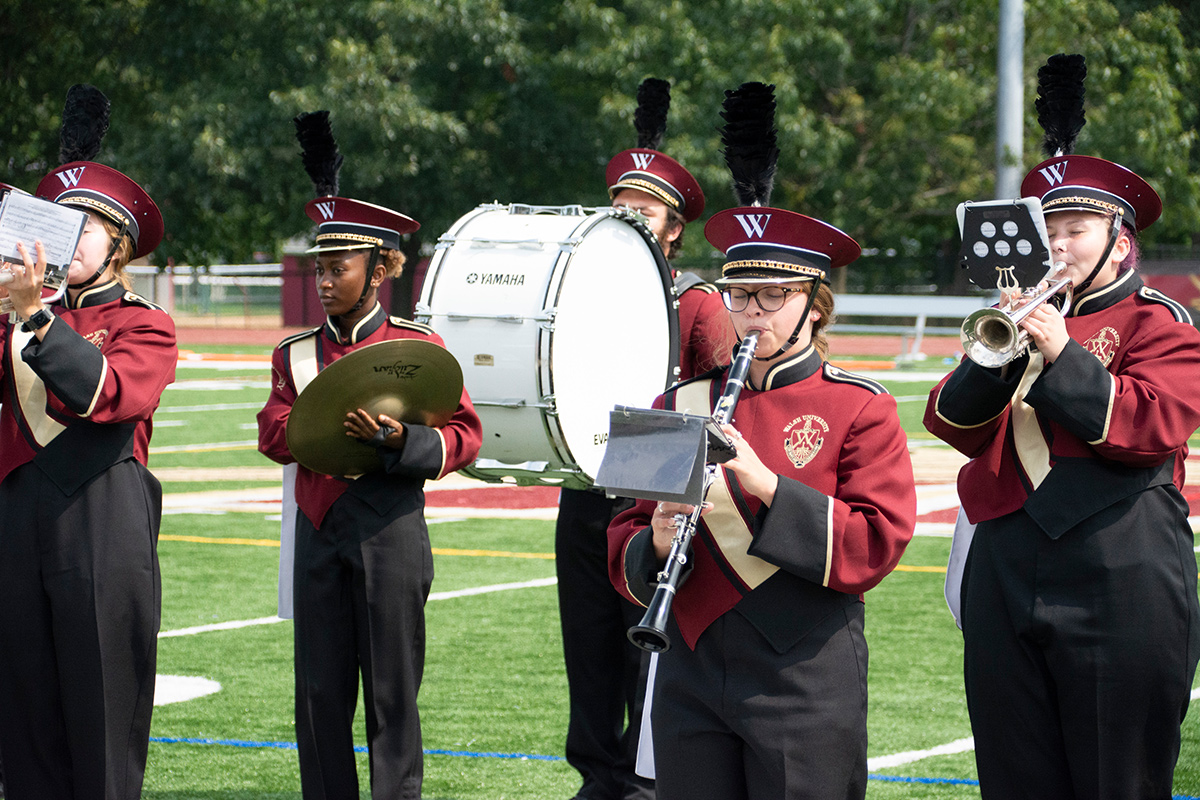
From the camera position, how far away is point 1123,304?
164 inches

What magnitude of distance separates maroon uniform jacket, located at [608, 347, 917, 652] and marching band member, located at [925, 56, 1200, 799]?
0.39 metres

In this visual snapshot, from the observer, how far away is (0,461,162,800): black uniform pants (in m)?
4.76

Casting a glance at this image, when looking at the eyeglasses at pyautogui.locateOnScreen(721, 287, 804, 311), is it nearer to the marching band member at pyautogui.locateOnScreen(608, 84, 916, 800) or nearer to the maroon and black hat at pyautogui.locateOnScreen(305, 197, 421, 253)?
the marching band member at pyautogui.locateOnScreen(608, 84, 916, 800)

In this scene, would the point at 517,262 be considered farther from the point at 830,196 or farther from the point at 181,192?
the point at 830,196

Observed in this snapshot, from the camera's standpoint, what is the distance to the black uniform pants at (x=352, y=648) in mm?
5113

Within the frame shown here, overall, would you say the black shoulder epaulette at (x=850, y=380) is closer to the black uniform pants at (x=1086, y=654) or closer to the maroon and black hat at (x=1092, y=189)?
the black uniform pants at (x=1086, y=654)

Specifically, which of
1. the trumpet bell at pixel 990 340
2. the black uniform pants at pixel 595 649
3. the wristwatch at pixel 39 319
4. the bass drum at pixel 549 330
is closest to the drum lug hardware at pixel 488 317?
the bass drum at pixel 549 330

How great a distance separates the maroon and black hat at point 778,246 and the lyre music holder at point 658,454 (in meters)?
0.52

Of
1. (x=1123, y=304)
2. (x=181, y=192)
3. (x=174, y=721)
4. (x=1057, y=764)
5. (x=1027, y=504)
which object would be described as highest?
(x=181, y=192)

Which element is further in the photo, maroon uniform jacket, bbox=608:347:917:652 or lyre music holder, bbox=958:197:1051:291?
lyre music holder, bbox=958:197:1051:291

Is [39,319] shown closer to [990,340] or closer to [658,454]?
[658,454]

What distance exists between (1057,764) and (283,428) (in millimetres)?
2575

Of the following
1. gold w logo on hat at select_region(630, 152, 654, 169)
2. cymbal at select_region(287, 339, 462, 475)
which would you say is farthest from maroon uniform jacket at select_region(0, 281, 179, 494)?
gold w logo on hat at select_region(630, 152, 654, 169)

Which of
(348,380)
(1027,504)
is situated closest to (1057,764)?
(1027,504)
